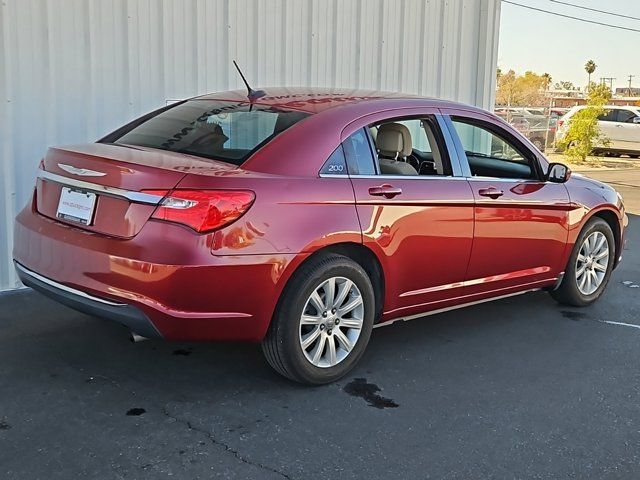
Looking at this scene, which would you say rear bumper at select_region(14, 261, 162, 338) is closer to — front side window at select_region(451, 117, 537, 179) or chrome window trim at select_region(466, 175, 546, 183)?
chrome window trim at select_region(466, 175, 546, 183)

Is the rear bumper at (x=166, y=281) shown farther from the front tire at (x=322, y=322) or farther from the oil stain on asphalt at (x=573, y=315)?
the oil stain on asphalt at (x=573, y=315)

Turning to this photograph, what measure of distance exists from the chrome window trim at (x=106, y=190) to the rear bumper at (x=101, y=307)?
529mm

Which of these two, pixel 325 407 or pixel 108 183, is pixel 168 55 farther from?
pixel 325 407

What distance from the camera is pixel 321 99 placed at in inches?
191

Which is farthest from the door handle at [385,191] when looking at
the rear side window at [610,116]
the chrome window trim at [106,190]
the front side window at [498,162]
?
the rear side window at [610,116]

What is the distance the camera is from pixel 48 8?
602cm

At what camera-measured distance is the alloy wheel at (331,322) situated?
4254 mm

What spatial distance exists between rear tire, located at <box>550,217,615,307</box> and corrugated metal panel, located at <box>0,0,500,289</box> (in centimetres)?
355

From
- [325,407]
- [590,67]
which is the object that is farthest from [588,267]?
[590,67]

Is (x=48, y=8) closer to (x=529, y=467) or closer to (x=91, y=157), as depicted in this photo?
(x=91, y=157)

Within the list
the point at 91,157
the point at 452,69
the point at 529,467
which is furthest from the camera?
the point at 452,69

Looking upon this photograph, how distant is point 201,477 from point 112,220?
4.48 ft

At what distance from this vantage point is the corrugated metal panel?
6008 mm

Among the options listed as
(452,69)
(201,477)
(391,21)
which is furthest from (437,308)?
(452,69)
